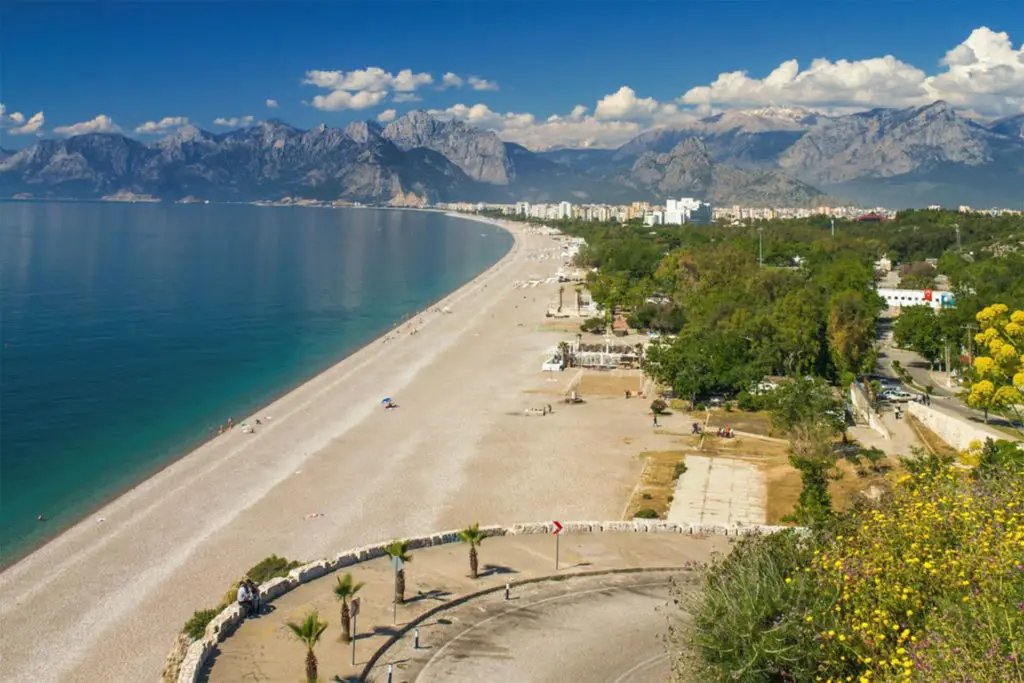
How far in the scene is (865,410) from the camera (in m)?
38.7

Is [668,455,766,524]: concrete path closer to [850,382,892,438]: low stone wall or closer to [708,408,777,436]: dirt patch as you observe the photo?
[708,408,777,436]: dirt patch

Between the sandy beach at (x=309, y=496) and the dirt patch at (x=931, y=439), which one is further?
the dirt patch at (x=931, y=439)

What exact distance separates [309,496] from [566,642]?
16.0 m

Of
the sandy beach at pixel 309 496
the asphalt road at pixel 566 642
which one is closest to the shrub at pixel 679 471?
the sandy beach at pixel 309 496

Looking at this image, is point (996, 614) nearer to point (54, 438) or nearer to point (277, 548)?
point (277, 548)

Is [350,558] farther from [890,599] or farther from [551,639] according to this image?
[890,599]

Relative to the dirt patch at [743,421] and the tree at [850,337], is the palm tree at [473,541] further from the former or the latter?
the tree at [850,337]

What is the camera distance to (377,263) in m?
120

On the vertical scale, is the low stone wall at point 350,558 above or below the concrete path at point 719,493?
above

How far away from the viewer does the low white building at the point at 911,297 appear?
67.1m

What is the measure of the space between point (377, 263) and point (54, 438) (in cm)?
8302

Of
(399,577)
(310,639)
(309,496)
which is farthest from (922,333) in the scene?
(310,639)

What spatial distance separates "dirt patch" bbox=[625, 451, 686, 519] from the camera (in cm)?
2780

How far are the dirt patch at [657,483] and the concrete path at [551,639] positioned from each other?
9.18 m
